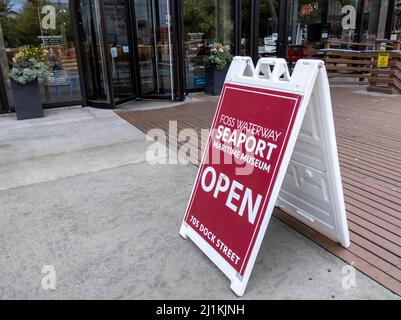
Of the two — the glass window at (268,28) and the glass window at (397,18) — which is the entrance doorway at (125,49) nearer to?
the glass window at (268,28)

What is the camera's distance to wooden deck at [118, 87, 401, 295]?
2.09m

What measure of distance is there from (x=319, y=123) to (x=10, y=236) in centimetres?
214

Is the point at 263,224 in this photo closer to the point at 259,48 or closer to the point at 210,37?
the point at 210,37

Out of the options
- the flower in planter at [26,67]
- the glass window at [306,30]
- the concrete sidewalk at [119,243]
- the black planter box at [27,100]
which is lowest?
the concrete sidewalk at [119,243]

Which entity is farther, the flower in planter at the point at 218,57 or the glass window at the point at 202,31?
the glass window at the point at 202,31

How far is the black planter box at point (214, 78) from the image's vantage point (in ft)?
24.4

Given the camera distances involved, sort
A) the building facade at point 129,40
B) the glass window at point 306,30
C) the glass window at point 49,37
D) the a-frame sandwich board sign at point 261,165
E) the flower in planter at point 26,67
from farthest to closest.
→ 1. the glass window at point 306,30
2. the building facade at point 129,40
3. the glass window at point 49,37
4. the flower in planter at point 26,67
5. the a-frame sandwich board sign at point 261,165

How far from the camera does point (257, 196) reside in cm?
186

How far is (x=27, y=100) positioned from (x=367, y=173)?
517cm

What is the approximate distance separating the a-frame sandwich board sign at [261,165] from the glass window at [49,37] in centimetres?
514

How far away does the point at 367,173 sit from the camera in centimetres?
327

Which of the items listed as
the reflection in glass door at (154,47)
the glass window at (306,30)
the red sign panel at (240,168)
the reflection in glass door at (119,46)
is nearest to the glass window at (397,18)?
the glass window at (306,30)

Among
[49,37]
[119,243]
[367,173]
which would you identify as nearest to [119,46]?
[49,37]

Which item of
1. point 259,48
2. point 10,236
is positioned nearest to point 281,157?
point 10,236
